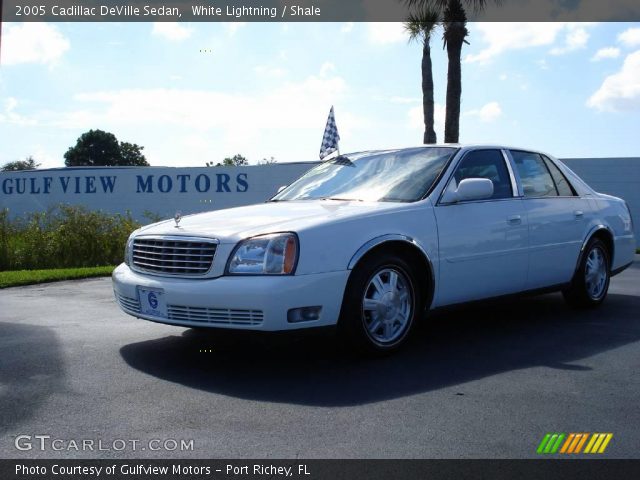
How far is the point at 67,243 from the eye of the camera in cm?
1520

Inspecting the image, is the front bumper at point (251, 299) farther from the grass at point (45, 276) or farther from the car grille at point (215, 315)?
the grass at point (45, 276)

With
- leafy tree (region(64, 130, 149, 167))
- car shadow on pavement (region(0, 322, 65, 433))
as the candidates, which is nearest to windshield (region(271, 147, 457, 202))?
car shadow on pavement (region(0, 322, 65, 433))

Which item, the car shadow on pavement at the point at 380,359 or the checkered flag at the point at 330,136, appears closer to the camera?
the car shadow on pavement at the point at 380,359

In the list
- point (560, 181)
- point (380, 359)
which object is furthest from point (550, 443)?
point (560, 181)

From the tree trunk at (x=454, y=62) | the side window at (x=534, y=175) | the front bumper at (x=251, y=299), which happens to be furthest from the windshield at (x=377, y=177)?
the tree trunk at (x=454, y=62)

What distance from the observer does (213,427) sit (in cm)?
378

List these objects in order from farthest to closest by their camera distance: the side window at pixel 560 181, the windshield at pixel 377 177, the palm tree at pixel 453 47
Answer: the palm tree at pixel 453 47 → the side window at pixel 560 181 → the windshield at pixel 377 177

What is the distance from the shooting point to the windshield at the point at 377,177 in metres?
5.89

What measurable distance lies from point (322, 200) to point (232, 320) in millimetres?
1618

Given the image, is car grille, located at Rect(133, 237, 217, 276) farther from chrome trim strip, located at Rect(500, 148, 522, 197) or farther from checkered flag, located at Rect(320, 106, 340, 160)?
checkered flag, located at Rect(320, 106, 340, 160)

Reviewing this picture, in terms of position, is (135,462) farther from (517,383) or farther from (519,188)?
(519,188)

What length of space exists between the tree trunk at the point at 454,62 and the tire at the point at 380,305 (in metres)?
15.4

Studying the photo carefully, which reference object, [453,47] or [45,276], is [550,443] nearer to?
[45,276]

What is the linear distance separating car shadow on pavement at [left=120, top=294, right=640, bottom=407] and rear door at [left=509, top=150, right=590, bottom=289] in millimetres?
487
